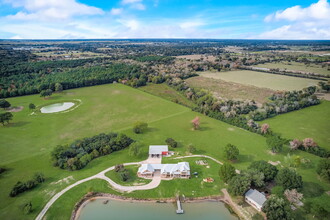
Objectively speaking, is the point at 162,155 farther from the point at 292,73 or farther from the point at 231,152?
the point at 292,73

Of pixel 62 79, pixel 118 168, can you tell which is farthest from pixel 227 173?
pixel 62 79

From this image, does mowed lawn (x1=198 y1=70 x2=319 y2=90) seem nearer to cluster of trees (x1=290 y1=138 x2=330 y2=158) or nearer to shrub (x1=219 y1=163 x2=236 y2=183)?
cluster of trees (x1=290 y1=138 x2=330 y2=158)

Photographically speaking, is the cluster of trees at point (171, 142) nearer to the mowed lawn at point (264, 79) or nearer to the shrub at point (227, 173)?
the shrub at point (227, 173)

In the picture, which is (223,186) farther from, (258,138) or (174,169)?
(258,138)

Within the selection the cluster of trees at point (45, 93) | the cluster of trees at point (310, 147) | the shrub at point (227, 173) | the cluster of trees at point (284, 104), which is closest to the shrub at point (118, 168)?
the shrub at point (227, 173)

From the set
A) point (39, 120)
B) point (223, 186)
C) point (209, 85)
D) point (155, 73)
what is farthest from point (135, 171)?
point (155, 73)
